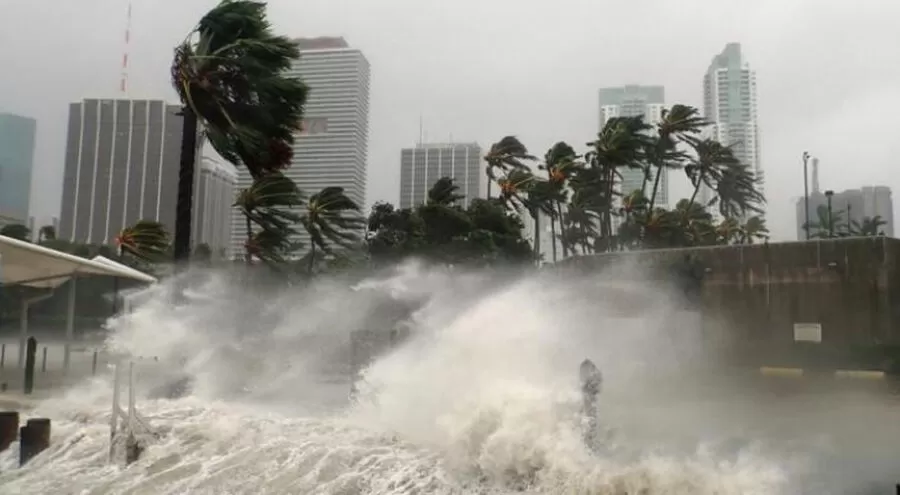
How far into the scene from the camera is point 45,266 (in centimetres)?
1666

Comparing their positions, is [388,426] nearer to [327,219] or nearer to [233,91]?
[233,91]

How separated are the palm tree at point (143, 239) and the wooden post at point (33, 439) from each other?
9.62 meters

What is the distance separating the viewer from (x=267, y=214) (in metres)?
25.1

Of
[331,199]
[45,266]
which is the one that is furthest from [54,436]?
[331,199]

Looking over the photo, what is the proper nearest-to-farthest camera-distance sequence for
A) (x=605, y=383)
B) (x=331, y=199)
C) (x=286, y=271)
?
1. (x=605, y=383)
2. (x=286, y=271)
3. (x=331, y=199)

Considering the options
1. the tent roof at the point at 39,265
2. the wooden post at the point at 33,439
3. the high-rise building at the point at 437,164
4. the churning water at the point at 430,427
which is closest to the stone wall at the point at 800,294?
the churning water at the point at 430,427

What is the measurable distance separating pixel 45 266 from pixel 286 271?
1442cm

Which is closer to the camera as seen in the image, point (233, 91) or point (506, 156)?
point (233, 91)

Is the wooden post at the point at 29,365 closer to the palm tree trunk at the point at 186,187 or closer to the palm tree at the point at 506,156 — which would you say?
the palm tree trunk at the point at 186,187

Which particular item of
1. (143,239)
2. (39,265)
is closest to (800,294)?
(143,239)

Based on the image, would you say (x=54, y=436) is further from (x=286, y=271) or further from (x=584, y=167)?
(x=584, y=167)

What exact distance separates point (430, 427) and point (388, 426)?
869 mm

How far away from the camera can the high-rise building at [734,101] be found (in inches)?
2835

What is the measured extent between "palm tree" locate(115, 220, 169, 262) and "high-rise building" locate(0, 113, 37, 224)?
13883 millimetres
